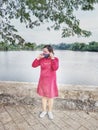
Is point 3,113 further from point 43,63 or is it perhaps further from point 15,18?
point 15,18

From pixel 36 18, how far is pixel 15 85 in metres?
1.71

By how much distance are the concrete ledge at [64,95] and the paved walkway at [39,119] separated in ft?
0.45

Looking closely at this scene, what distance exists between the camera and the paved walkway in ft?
8.93

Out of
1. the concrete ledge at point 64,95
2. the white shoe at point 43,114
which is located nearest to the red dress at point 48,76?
the white shoe at point 43,114

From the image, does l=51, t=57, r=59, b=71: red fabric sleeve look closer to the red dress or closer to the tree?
the red dress

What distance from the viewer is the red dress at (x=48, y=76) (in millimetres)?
2848

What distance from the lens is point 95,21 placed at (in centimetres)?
498

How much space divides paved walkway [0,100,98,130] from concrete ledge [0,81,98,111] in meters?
0.14

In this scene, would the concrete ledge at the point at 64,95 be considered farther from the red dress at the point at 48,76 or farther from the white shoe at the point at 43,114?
the red dress at the point at 48,76

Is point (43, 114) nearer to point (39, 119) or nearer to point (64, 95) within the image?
point (39, 119)

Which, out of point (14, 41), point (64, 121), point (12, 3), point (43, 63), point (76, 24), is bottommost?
point (64, 121)

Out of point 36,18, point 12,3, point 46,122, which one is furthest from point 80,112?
point 12,3

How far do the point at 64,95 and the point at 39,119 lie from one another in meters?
0.73

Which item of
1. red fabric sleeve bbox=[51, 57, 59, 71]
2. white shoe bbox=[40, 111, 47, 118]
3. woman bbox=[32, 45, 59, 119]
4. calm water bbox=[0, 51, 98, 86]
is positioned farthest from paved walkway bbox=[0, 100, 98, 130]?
calm water bbox=[0, 51, 98, 86]
